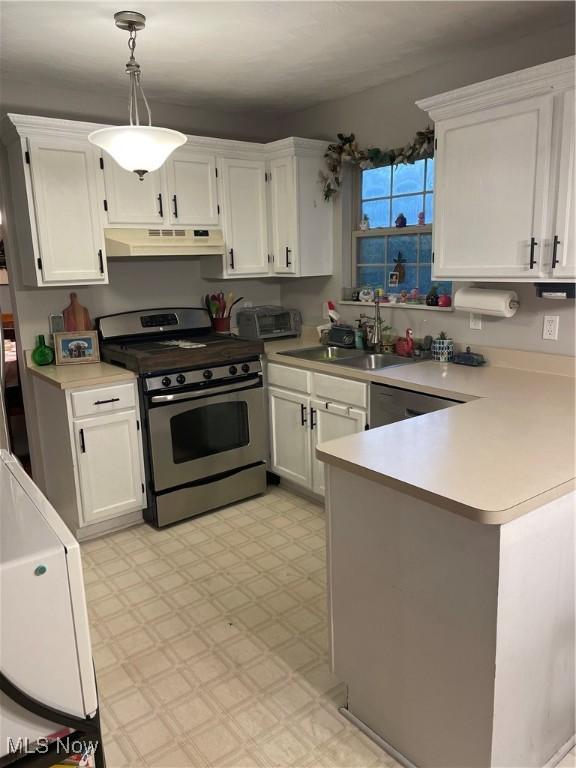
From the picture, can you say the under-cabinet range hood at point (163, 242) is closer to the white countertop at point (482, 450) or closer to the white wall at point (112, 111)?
the white wall at point (112, 111)

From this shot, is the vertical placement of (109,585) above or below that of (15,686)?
below

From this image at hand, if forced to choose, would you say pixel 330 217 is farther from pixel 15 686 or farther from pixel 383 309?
pixel 15 686

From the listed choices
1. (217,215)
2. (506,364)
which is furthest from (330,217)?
(506,364)

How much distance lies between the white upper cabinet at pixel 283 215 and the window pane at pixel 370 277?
471 mm

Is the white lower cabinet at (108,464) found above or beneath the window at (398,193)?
beneath

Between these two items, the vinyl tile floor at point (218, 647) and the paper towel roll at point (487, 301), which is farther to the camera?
the paper towel roll at point (487, 301)

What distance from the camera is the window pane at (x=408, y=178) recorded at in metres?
3.44

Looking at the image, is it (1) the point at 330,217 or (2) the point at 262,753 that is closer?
(2) the point at 262,753

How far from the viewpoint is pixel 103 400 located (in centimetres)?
311

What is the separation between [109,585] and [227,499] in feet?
3.20

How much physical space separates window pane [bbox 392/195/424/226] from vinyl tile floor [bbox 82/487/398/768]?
192 centimetres

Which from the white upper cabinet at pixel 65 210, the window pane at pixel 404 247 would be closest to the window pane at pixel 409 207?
the window pane at pixel 404 247

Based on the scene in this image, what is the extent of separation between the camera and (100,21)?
95.4 inches

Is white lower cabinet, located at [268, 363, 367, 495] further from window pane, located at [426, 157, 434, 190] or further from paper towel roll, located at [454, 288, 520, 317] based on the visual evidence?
window pane, located at [426, 157, 434, 190]
